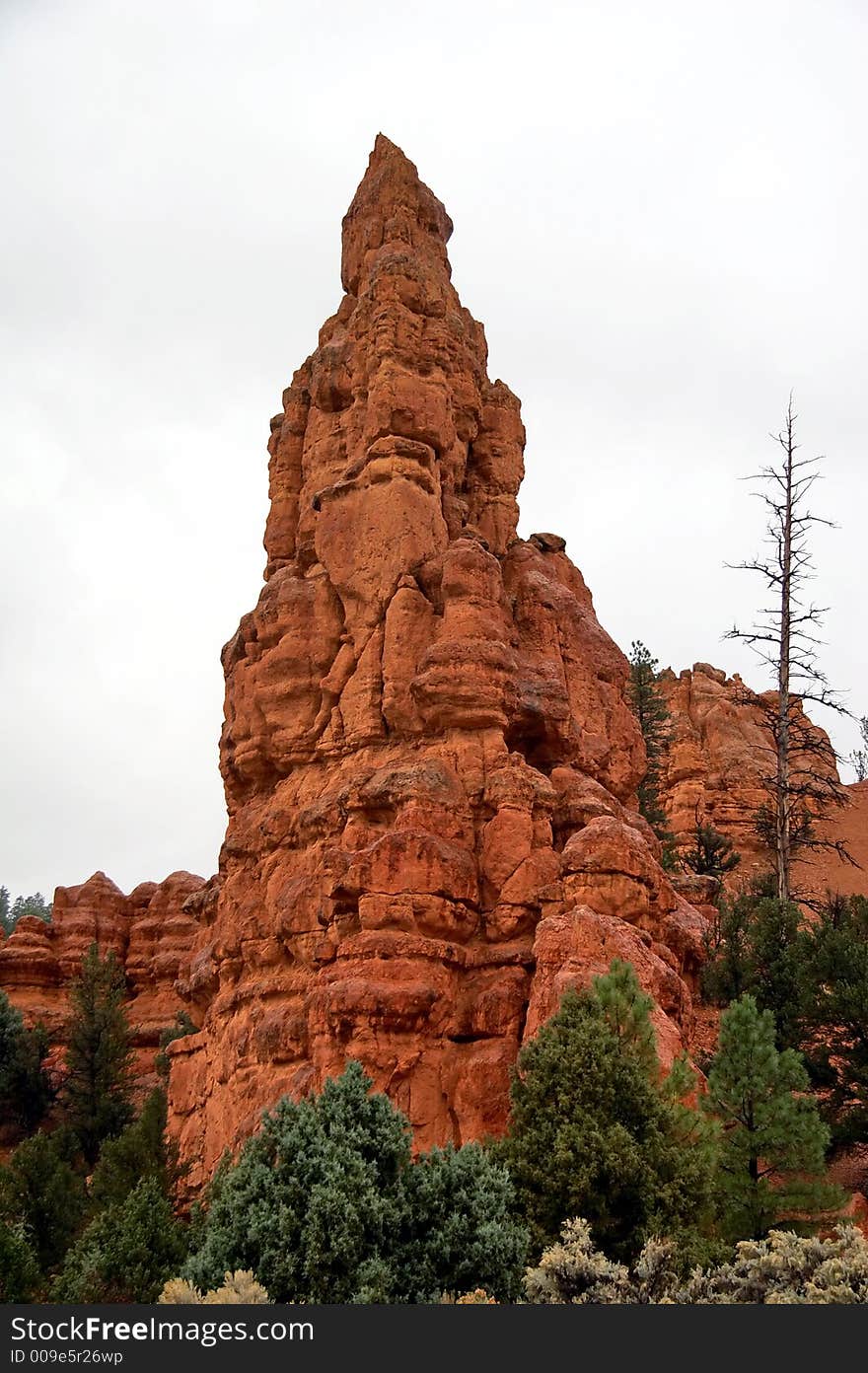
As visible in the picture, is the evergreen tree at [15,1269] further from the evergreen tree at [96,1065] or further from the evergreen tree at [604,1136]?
the evergreen tree at [96,1065]

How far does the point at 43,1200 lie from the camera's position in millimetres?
23000

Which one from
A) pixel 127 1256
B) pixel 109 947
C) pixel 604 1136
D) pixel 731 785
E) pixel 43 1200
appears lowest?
pixel 43 1200

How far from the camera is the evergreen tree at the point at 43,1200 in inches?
878

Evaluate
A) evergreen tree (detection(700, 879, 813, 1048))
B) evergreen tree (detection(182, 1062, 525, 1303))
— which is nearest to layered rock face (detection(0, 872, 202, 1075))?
evergreen tree (detection(700, 879, 813, 1048))

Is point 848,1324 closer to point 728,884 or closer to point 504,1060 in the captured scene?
point 504,1060

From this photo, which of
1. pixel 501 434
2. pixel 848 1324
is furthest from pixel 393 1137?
pixel 501 434

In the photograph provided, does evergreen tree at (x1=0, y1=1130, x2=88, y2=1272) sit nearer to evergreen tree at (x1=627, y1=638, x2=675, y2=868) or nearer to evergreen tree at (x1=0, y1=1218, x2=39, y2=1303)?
evergreen tree at (x1=0, y1=1218, x2=39, y2=1303)

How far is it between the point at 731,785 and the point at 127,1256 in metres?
47.4

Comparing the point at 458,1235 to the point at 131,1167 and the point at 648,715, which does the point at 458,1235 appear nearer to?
the point at 131,1167

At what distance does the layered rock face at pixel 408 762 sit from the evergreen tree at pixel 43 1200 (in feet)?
8.81

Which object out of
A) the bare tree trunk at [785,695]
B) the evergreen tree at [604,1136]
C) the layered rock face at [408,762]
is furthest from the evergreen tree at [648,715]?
the evergreen tree at [604,1136]

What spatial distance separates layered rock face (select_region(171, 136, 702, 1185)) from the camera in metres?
20.7

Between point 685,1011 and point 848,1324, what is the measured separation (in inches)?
457

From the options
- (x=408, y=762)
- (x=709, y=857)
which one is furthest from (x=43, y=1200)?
(x=709, y=857)
